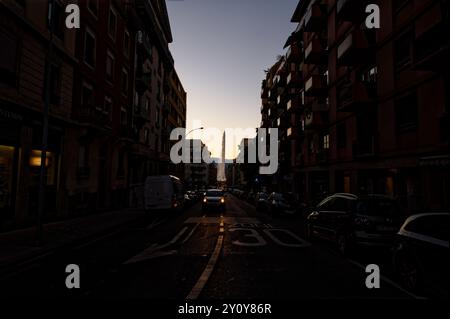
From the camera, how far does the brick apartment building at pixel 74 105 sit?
11812 mm

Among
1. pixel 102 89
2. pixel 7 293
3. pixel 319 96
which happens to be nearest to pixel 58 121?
pixel 102 89

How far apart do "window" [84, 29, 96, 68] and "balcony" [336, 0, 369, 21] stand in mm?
16177

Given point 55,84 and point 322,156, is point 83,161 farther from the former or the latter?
point 322,156

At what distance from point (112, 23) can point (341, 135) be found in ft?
64.5

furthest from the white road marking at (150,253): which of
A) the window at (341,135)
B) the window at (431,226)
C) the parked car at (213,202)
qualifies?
the window at (341,135)

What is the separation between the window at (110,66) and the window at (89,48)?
2259 mm

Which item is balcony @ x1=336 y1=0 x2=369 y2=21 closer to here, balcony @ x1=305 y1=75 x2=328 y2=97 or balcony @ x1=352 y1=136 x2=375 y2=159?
balcony @ x1=305 y1=75 x2=328 y2=97

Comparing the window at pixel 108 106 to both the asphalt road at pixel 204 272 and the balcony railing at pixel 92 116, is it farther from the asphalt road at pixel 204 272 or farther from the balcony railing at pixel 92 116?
the asphalt road at pixel 204 272

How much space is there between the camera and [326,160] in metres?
24.4

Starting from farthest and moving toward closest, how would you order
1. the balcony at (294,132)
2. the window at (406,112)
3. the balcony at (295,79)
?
the balcony at (295,79)
the balcony at (294,132)
the window at (406,112)

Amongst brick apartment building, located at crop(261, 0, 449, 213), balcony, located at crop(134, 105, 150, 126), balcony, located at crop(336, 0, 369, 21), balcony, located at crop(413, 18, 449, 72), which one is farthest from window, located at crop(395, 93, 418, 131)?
balcony, located at crop(134, 105, 150, 126)

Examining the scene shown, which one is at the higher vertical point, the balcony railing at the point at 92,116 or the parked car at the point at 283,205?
the balcony railing at the point at 92,116

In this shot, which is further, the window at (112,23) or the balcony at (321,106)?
the balcony at (321,106)
